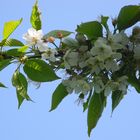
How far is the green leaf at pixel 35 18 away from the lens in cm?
310

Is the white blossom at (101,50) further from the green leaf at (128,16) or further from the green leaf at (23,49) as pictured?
the green leaf at (23,49)

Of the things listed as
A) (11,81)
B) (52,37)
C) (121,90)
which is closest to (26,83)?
(11,81)

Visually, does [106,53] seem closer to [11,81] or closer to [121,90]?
[121,90]

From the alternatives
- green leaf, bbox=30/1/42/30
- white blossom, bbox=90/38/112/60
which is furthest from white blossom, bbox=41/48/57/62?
green leaf, bbox=30/1/42/30

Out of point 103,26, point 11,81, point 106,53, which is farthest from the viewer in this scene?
point 11,81

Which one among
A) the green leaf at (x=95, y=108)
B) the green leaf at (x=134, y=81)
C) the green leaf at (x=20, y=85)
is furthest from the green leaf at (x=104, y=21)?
the green leaf at (x=20, y=85)

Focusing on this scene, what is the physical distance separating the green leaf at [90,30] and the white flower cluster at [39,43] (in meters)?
0.18

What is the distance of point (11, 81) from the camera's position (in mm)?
3043

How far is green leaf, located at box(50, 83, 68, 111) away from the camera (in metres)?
3.00

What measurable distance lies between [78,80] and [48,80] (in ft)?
0.70

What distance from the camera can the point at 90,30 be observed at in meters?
2.76

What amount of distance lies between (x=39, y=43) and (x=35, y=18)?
0.32 m

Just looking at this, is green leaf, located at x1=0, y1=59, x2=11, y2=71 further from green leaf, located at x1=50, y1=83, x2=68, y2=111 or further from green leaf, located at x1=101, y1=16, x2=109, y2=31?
green leaf, located at x1=101, y1=16, x2=109, y2=31

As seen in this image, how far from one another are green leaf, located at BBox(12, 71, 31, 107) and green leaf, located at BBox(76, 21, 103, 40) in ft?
1.53
